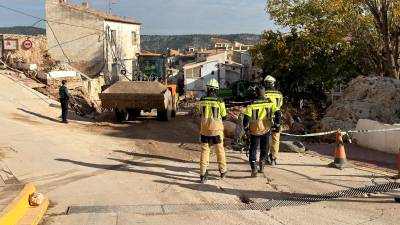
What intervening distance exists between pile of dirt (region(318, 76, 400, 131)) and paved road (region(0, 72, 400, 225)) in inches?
217

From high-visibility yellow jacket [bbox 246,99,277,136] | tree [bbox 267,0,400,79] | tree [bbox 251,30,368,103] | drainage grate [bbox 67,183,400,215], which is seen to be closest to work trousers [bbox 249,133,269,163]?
high-visibility yellow jacket [bbox 246,99,277,136]

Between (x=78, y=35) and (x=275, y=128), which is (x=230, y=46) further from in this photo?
(x=275, y=128)

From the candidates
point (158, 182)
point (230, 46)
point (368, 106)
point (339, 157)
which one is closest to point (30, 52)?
point (368, 106)

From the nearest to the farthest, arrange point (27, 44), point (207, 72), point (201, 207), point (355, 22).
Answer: point (201, 207) → point (355, 22) → point (27, 44) → point (207, 72)

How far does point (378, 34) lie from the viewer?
2720 centimetres

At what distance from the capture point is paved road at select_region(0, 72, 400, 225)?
739 centimetres

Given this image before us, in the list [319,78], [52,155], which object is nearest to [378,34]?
[319,78]

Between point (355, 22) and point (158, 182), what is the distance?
67.5ft

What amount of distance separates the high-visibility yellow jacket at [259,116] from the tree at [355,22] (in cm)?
1556

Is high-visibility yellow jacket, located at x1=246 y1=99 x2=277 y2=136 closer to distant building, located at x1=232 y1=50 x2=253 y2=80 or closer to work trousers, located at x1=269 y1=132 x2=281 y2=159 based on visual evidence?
work trousers, located at x1=269 y1=132 x2=281 y2=159

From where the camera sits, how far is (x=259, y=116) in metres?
10.4

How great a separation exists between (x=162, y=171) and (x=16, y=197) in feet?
12.5

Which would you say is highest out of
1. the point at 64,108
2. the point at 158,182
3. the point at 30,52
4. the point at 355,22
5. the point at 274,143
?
the point at 355,22

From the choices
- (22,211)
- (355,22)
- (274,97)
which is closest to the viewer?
(22,211)
